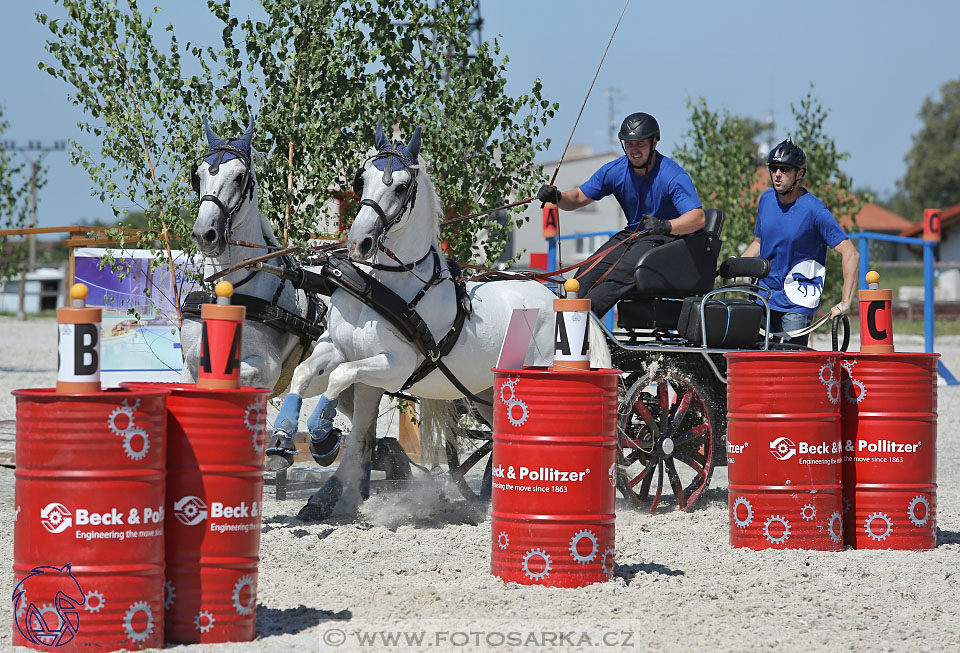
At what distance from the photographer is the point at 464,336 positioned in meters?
6.99

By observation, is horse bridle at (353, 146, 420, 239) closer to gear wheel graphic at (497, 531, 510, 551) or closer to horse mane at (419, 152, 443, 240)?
horse mane at (419, 152, 443, 240)

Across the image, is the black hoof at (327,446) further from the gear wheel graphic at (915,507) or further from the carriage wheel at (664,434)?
the gear wheel graphic at (915,507)

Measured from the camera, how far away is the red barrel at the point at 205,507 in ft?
13.6

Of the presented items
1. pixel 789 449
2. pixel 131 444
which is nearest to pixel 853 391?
pixel 789 449

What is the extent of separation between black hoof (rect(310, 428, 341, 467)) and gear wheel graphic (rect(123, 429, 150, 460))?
2463mm

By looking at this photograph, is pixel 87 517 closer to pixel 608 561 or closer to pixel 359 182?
pixel 608 561

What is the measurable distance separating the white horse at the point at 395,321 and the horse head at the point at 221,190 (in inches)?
24.9

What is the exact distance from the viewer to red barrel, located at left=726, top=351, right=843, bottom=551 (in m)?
6.17

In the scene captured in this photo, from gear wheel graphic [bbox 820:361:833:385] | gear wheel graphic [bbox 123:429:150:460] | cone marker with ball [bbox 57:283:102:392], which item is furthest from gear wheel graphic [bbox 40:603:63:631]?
gear wheel graphic [bbox 820:361:833:385]

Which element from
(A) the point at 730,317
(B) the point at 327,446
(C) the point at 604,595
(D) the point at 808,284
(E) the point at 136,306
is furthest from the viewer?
(E) the point at 136,306

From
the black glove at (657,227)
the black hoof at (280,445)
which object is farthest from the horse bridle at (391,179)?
the black glove at (657,227)

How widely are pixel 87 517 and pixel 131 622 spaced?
39 centimetres

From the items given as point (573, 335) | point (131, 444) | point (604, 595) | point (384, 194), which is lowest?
point (604, 595)

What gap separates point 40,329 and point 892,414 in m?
30.8
